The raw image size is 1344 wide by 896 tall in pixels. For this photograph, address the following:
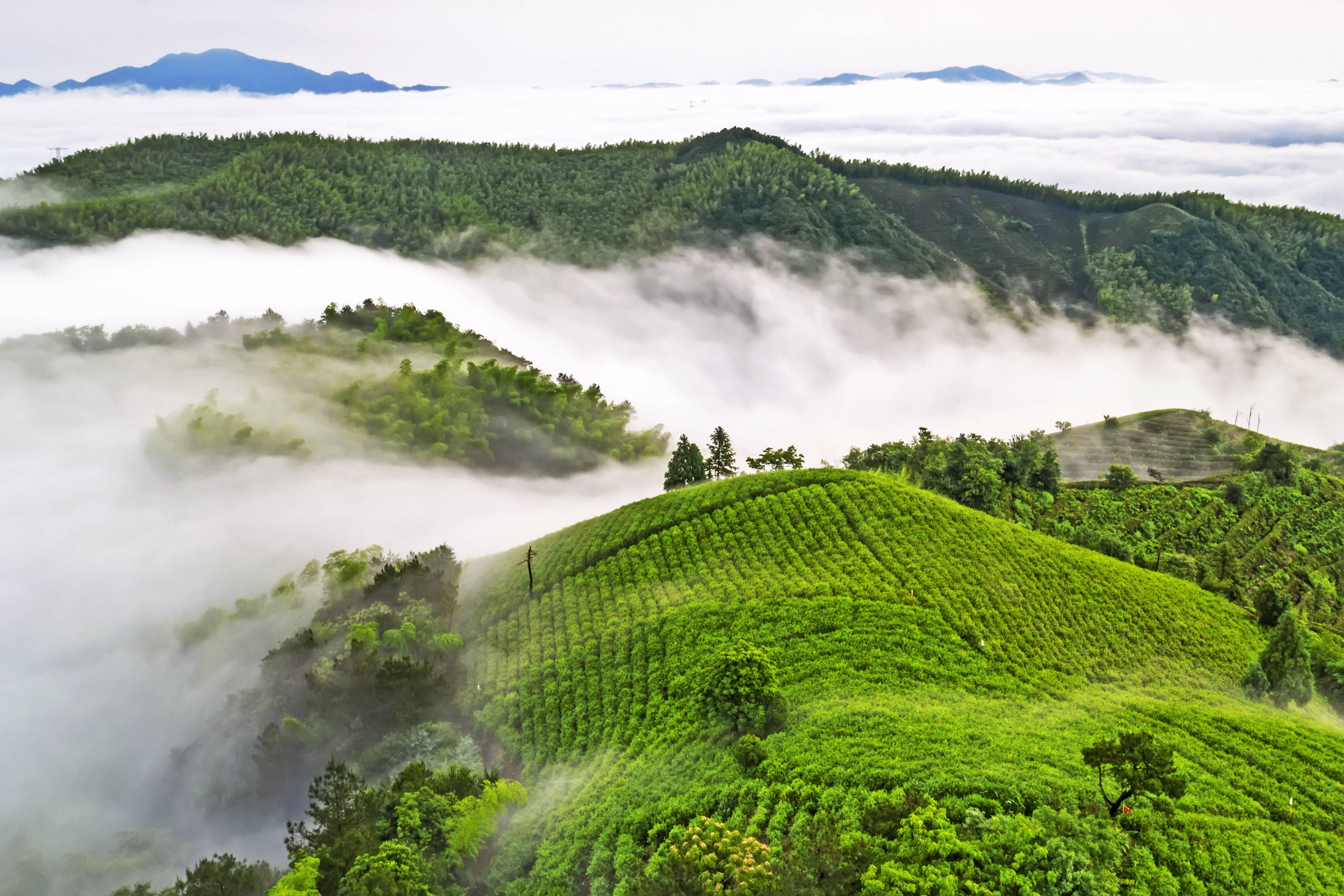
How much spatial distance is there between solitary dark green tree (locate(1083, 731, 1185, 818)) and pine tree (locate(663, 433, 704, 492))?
65.0 m

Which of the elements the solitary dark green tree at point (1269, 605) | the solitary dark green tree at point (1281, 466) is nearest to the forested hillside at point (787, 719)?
the solitary dark green tree at point (1269, 605)

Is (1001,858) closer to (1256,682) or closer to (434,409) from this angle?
(1256,682)

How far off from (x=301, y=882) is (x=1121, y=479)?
97.7m

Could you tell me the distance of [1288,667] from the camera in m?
53.2

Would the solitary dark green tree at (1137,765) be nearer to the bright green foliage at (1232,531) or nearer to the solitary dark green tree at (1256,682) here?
the solitary dark green tree at (1256,682)

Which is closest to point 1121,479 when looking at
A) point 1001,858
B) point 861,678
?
point 861,678

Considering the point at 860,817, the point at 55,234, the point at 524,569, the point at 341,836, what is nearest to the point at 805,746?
the point at 860,817

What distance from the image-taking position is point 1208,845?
34.8m

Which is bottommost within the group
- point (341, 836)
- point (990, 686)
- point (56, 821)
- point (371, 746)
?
point (56, 821)

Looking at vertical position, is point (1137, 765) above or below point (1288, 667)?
above

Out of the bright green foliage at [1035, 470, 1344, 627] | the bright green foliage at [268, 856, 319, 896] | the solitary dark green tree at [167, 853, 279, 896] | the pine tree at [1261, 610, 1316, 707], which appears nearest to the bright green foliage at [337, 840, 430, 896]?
the bright green foliage at [268, 856, 319, 896]

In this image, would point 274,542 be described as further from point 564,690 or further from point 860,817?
point 860,817

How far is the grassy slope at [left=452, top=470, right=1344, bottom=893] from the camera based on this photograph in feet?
125

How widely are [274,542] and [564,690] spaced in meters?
61.7
